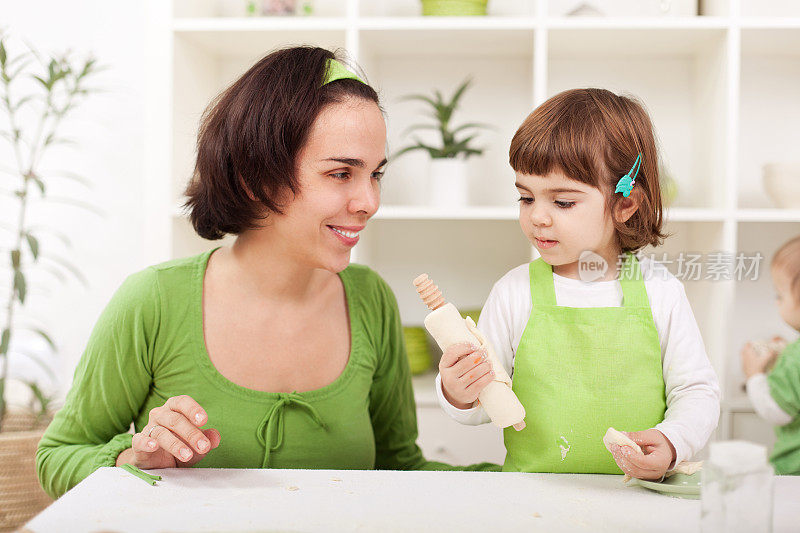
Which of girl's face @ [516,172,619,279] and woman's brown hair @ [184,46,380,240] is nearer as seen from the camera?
girl's face @ [516,172,619,279]

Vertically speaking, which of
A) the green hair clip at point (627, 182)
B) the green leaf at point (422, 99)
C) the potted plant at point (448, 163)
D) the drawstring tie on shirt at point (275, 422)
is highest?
the green leaf at point (422, 99)

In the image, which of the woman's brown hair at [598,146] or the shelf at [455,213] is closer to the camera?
the woman's brown hair at [598,146]

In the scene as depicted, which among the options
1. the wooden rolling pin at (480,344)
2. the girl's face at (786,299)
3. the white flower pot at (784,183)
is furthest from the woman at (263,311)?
the white flower pot at (784,183)

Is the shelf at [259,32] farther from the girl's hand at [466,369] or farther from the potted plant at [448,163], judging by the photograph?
the girl's hand at [466,369]

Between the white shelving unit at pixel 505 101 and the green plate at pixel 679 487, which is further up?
the white shelving unit at pixel 505 101

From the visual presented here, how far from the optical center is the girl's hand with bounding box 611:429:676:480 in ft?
2.57

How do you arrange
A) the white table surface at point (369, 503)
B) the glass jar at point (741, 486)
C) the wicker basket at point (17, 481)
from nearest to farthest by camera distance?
1. the glass jar at point (741, 486)
2. the white table surface at point (369, 503)
3. the wicker basket at point (17, 481)

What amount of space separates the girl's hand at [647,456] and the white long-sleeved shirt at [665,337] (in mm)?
17

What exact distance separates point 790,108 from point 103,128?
224 centimetres

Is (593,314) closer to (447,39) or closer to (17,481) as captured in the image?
(447,39)

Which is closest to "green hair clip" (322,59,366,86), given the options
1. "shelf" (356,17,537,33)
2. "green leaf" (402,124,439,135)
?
"shelf" (356,17,537,33)

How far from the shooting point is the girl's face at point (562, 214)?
2.86 ft

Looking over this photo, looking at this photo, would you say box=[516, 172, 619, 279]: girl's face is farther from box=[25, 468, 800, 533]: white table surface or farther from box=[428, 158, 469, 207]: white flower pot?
box=[428, 158, 469, 207]: white flower pot

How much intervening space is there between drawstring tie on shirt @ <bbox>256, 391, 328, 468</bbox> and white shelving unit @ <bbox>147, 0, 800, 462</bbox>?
103 centimetres
